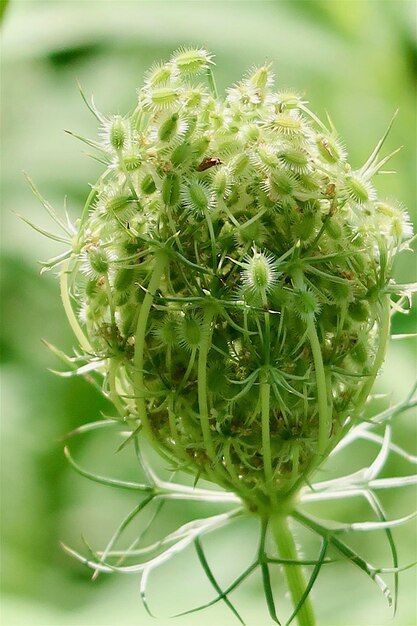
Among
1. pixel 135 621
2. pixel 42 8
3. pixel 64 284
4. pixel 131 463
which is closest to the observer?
pixel 64 284

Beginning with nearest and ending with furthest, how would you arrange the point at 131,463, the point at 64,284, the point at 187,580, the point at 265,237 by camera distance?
the point at 265,237 < the point at 64,284 < the point at 187,580 < the point at 131,463

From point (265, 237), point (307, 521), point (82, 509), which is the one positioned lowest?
point (82, 509)

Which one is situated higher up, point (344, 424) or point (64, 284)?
point (64, 284)

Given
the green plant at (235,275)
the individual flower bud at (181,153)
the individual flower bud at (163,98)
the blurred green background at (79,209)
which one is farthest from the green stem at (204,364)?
the blurred green background at (79,209)

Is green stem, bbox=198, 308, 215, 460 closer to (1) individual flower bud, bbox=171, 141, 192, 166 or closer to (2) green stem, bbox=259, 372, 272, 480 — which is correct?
(2) green stem, bbox=259, 372, 272, 480

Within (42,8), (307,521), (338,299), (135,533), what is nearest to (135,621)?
(135,533)

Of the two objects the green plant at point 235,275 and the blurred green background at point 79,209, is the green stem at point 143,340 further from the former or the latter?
the blurred green background at point 79,209

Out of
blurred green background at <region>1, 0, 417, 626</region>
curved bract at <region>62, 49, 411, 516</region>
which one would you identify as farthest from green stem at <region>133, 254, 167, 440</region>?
blurred green background at <region>1, 0, 417, 626</region>

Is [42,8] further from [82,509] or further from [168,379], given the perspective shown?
[168,379]
